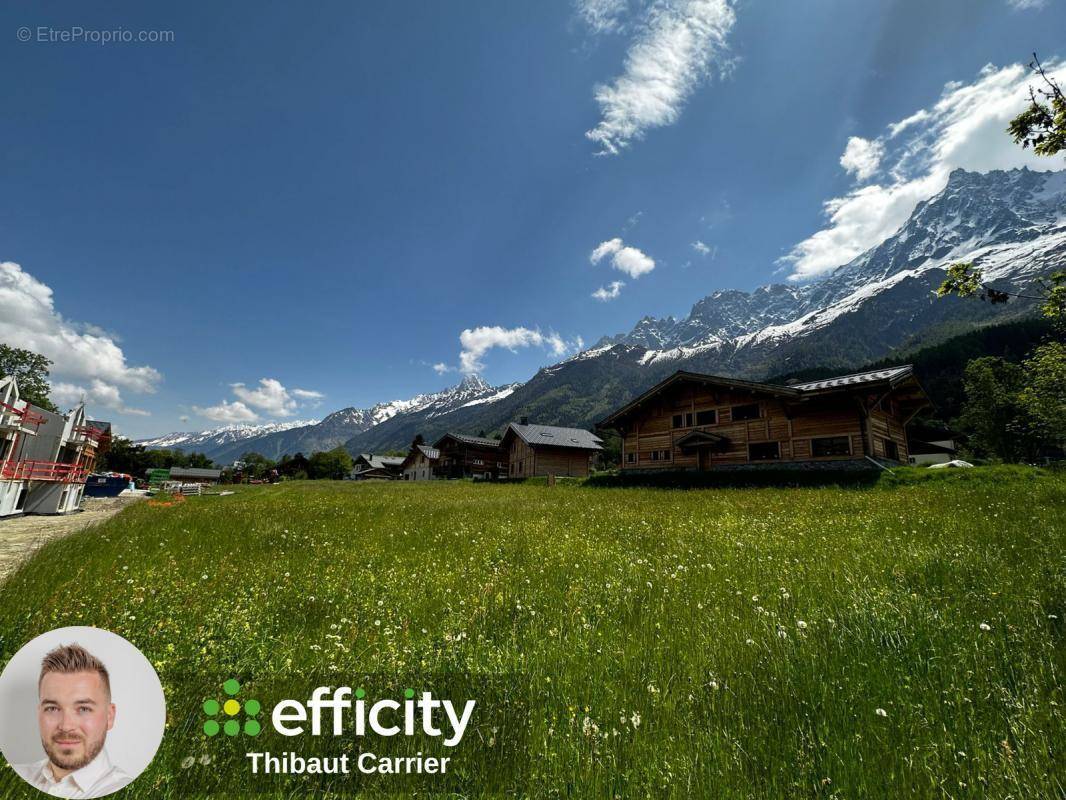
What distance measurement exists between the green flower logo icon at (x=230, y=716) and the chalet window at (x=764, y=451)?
35208mm

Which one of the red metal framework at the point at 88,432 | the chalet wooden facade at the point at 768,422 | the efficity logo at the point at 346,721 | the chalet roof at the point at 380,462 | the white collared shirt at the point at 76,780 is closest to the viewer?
the white collared shirt at the point at 76,780

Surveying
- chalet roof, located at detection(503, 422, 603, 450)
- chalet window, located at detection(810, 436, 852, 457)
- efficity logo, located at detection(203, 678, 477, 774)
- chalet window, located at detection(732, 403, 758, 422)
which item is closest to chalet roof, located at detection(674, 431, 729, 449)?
chalet window, located at detection(732, 403, 758, 422)

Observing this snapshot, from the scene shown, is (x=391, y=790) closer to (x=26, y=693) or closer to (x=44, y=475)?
(x=26, y=693)

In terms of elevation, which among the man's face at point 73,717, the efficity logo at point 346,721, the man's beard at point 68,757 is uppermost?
the man's face at point 73,717

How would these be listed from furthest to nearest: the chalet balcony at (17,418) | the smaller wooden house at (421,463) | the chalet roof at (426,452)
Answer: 1. the chalet roof at (426,452)
2. the smaller wooden house at (421,463)
3. the chalet balcony at (17,418)

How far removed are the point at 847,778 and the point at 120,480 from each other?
6210cm

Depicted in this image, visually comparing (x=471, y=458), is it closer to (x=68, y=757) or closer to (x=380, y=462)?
(x=380, y=462)

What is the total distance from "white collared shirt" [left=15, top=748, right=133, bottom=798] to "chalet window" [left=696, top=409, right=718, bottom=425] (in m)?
37.4

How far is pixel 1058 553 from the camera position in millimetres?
6113

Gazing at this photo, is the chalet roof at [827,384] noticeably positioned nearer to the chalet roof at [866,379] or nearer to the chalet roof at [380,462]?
the chalet roof at [866,379]

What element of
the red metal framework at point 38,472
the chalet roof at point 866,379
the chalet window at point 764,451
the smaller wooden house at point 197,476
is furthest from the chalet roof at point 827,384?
the smaller wooden house at point 197,476

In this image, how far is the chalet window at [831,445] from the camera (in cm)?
2870

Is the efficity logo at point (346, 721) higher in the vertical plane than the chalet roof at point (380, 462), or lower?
lower

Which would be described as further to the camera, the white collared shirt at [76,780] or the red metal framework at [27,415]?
the red metal framework at [27,415]
